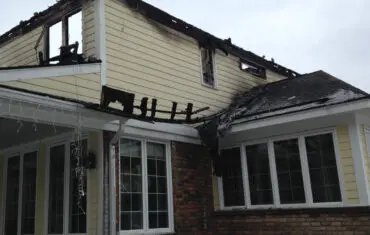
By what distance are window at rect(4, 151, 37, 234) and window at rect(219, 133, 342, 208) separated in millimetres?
4006

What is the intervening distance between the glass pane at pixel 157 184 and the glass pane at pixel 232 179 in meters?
1.54

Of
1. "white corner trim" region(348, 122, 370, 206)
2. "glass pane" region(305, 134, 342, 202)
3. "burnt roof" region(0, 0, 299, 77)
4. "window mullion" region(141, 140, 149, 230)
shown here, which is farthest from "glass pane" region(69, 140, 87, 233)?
"white corner trim" region(348, 122, 370, 206)

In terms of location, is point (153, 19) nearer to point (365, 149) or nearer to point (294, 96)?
point (294, 96)

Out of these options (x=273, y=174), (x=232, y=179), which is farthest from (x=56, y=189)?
(x=273, y=174)

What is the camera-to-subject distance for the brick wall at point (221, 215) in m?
7.70

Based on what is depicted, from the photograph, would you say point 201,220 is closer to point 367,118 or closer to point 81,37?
point 367,118

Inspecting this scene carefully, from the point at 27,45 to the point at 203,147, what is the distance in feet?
14.9

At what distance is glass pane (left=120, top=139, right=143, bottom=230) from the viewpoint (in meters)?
7.80

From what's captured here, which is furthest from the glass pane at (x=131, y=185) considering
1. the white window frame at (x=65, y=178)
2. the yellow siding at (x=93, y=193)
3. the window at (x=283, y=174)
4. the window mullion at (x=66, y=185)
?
the window at (x=283, y=174)

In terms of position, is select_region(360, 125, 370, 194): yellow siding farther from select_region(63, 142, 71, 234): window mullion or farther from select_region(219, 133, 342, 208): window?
select_region(63, 142, 71, 234): window mullion

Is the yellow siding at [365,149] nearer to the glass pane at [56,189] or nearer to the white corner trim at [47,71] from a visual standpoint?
the white corner trim at [47,71]

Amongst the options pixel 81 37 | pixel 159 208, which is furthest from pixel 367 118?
pixel 81 37

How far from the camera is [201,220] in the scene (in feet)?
30.0

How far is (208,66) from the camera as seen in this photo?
10.9m
